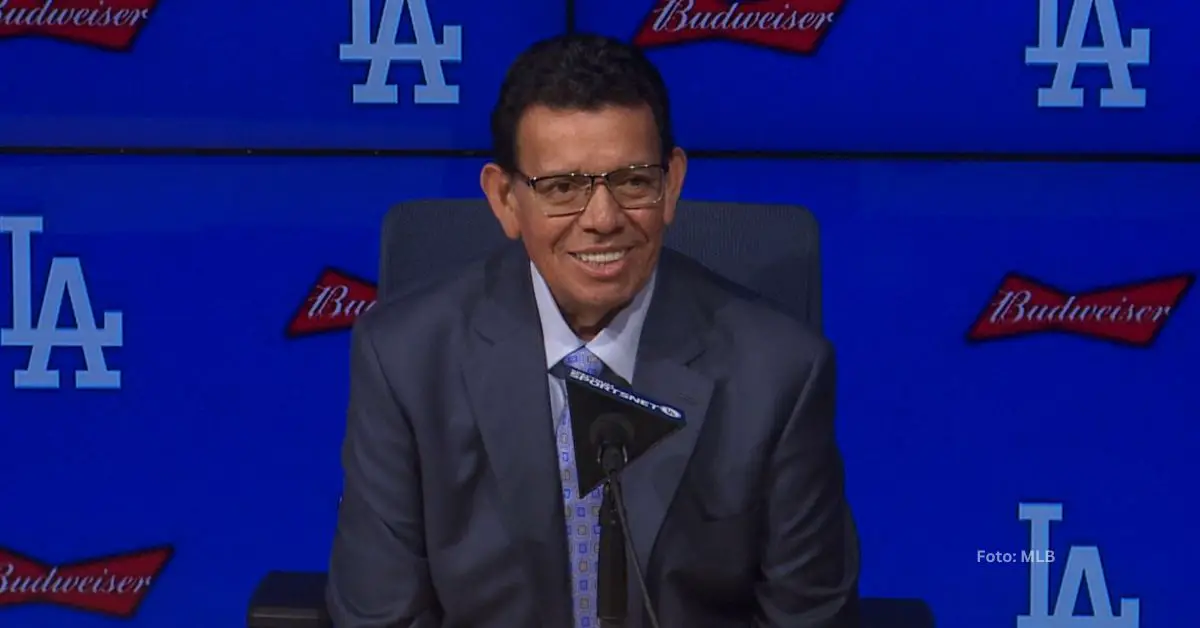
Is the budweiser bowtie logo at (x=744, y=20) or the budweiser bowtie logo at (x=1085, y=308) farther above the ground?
the budweiser bowtie logo at (x=744, y=20)

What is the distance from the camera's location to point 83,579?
2.83m

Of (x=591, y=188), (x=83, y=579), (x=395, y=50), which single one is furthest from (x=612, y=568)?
(x=83, y=579)

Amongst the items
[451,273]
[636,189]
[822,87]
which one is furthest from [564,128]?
[822,87]

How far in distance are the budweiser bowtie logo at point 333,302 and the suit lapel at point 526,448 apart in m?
1.10

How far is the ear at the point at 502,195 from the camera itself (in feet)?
5.44

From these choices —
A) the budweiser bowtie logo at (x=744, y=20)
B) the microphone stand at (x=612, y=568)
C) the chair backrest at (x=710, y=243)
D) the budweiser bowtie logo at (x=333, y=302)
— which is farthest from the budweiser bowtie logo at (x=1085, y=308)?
the microphone stand at (x=612, y=568)

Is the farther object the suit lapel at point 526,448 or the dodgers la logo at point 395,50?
the dodgers la logo at point 395,50

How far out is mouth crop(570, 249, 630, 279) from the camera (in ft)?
5.28

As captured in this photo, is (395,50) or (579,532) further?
(395,50)

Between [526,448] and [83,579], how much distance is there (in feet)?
5.08

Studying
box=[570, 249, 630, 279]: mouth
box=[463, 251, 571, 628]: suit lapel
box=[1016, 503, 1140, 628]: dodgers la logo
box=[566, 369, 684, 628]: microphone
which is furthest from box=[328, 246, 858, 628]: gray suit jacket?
box=[1016, 503, 1140, 628]: dodgers la logo

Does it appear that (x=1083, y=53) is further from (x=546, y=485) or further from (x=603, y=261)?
(x=546, y=485)

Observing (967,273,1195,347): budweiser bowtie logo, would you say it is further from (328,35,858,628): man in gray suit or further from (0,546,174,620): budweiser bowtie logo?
(0,546,174,620): budweiser bowtie logo

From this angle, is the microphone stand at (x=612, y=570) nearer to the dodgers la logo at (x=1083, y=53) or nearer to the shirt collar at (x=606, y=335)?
Answer: the shirt collar at (x=606, y=335)
